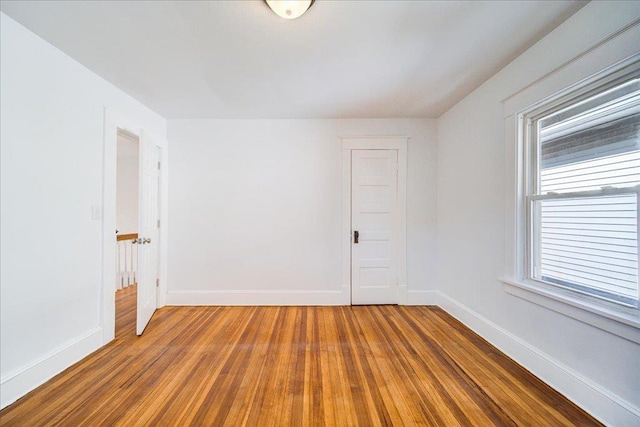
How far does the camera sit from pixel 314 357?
1937 millimetres

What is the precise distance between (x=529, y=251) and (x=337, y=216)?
1.93 metres

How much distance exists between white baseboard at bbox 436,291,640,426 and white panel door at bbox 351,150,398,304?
3.57ft

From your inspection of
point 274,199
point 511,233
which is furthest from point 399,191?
point 274,199

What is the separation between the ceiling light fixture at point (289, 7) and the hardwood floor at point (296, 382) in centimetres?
240

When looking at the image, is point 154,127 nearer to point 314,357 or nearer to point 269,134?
point 269,134

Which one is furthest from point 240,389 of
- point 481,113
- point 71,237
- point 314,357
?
point 481,113

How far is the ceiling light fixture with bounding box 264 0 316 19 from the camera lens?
1331 millimetres

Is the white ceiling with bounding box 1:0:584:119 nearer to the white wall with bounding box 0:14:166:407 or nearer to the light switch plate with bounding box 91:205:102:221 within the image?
the white wall with bounding box 0:14:166:407

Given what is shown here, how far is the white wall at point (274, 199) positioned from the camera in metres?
3.10

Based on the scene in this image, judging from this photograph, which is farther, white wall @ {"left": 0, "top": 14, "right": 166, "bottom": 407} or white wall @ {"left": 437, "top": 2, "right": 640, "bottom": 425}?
white wall @ {"left": 0, "top": 14, "right": 166, "bottom": 407}

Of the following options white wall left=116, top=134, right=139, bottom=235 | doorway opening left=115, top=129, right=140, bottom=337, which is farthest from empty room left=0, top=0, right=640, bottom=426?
white wall left=116, top=134, right=139, bottom=235

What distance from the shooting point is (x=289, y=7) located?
135cm

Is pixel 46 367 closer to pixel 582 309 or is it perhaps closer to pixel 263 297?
pixel 263 297

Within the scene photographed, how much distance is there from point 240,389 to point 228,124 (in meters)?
2.92
